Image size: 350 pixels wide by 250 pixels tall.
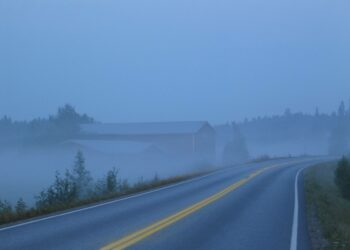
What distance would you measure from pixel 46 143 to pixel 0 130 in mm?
71483

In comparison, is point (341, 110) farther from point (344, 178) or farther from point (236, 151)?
point (344, 178)

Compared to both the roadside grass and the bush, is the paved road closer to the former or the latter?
the roadside grass

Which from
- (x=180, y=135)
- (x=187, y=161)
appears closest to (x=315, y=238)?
(x=187, y=161)

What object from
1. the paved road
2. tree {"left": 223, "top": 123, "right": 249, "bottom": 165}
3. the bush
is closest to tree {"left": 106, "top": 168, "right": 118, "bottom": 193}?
the paved road

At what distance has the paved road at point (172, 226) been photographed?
Result: 11.2 metres

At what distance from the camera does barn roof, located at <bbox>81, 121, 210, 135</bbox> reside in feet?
281

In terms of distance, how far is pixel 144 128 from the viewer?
90.8 metres

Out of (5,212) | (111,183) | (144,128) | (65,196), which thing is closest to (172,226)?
(5,212)

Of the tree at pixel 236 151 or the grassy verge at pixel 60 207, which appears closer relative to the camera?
the grassy verge at pixel 60 207

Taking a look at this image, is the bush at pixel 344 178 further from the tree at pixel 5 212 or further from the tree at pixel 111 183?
the tree at pixel 5 212

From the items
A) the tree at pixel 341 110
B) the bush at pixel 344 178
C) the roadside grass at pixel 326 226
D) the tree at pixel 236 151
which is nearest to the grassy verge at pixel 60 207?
the roadside grass at pixel 326 226

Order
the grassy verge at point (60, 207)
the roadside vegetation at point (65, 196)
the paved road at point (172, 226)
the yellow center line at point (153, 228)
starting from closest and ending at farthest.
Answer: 1. the yellow center line at point (153, 228)
2. the paved road at point (172, 226)
3. the grassy verge at point (60, 207)
4. the roadside vegetation at point (65, 196)

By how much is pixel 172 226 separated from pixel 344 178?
19.4 m

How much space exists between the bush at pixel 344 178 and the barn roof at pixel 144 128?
5156cm
